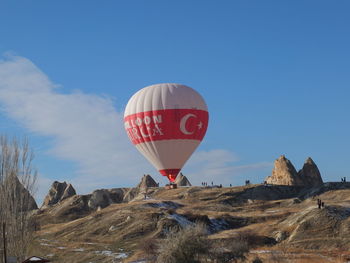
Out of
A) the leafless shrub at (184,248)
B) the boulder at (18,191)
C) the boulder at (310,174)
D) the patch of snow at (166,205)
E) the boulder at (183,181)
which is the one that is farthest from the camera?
the boulder at (183,181)

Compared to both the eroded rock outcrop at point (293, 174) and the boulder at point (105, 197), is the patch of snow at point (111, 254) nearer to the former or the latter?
the boulder at point (105, 197)

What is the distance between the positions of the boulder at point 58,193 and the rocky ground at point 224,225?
2949 cm

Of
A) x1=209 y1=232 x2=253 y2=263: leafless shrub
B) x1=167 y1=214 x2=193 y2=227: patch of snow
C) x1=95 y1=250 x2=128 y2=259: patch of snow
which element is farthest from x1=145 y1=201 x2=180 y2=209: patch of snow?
x1=209 y1=232 x2=253 y2=263: leafless shrub

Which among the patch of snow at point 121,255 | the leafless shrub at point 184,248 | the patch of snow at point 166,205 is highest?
the patch of snow at point 166,205

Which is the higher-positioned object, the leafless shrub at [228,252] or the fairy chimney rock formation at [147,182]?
the fairy chimney rock formation at [147,182]

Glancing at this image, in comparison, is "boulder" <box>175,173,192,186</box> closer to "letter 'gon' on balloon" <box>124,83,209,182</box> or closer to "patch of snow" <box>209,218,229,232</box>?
"patch of snow" <box>209,218,229,232</box>

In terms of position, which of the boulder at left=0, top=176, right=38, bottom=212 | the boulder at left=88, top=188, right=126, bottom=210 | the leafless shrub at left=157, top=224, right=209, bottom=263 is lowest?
the leafless shrub at left=157, top=224, right=209, bottom=263

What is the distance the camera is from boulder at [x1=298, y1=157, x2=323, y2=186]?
430 ft

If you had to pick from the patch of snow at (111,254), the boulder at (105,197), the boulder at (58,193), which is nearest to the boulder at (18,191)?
the patch of snow at (111,254)

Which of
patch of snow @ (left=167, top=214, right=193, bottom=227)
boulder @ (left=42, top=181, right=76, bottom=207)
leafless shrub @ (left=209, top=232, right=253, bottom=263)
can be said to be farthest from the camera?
boulder @ (left=42, top=181, right=76, bottom=207)

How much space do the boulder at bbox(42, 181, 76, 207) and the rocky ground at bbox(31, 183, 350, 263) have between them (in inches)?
Result: 1161

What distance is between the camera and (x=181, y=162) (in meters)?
78.6

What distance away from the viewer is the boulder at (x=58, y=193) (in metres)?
148

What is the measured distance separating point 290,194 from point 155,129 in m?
54.0
